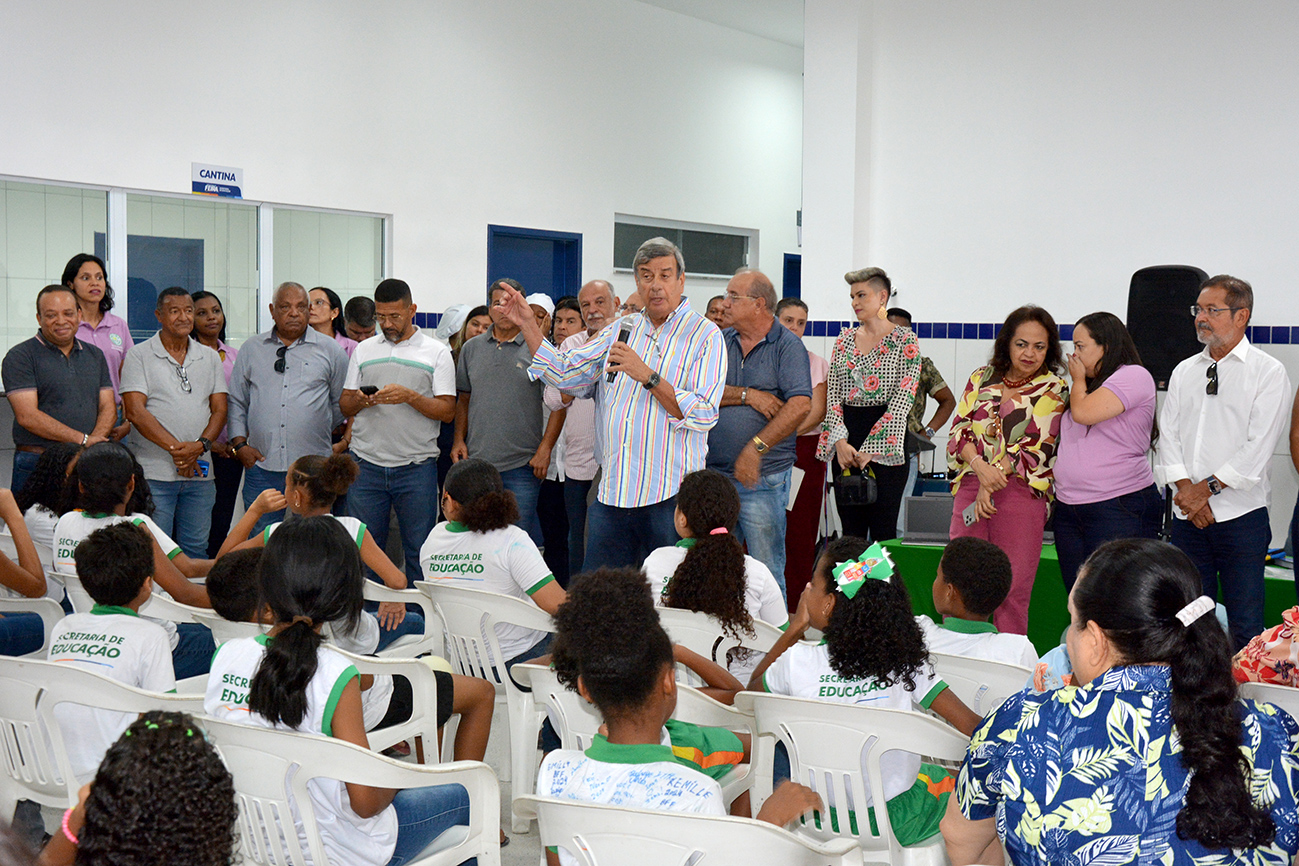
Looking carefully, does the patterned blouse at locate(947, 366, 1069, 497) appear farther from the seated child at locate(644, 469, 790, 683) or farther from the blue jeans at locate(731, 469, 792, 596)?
the seated child at locate(644, 469, 790, 683)

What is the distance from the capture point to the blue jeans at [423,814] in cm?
219

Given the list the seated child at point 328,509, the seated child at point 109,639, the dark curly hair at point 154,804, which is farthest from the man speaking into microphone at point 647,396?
the dark curly hair at point 154,804

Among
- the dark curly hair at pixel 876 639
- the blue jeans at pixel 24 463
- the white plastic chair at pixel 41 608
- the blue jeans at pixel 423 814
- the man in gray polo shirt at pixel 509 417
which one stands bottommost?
the blue jeans at pixel 423 814

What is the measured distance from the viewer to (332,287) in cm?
804

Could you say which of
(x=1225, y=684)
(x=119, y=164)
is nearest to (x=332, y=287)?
(x=119, y=164)

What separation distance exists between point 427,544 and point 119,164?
4.61m

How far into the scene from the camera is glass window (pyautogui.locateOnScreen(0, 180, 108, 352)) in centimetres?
651

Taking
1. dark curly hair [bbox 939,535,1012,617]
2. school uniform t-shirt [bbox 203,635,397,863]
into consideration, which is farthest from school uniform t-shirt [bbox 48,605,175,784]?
dark curly hair [bbox 939,535,1012,617]

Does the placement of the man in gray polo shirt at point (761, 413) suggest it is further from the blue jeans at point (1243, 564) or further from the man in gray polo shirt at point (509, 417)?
the blue jeans at point (1243, 564)

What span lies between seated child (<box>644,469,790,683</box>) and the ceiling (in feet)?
24.3

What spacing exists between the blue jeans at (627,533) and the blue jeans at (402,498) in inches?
50.4

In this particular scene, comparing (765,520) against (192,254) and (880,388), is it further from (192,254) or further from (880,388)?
(192,254)

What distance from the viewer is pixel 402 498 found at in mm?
5254

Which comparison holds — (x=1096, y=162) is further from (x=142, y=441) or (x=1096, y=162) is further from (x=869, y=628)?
(x=142, y=441)
